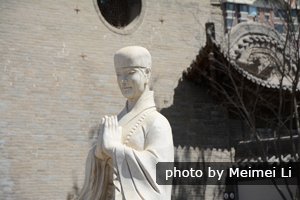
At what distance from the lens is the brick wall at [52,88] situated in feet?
30.1

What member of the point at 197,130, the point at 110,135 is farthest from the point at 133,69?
the point at 197,130

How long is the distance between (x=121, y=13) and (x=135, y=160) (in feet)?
26.9

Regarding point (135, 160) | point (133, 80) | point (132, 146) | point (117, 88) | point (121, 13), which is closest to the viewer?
point (135, 160)

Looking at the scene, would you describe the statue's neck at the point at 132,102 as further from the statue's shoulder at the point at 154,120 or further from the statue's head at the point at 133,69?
the statue's shoulder at the point at 154,120

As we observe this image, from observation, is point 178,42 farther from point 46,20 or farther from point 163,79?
point 46,20

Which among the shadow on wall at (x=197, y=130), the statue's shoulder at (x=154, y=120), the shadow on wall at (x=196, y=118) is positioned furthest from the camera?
the shadow on wall at (x=196, y=118)

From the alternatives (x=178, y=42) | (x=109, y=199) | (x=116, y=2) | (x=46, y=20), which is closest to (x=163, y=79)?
(x=178, y=42)

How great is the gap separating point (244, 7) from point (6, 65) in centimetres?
1501

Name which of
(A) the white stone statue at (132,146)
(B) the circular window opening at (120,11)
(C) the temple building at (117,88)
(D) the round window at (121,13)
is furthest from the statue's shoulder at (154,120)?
(B) the circular window opening at (120,11)

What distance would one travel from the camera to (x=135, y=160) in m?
3.39

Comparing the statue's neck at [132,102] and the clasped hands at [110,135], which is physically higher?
the statue's neck at [132,102]

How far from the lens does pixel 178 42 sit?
11422mm

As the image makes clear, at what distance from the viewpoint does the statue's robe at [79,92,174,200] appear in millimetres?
3385

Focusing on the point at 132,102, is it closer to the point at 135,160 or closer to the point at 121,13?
the point at 135,160
